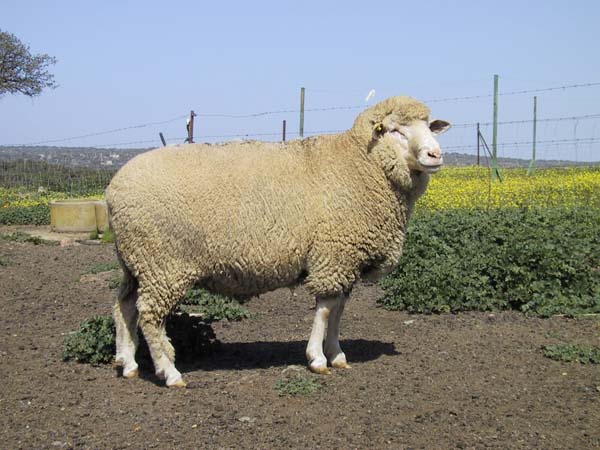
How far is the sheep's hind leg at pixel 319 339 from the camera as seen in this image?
20.1ft

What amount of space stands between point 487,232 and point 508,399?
3.98 m

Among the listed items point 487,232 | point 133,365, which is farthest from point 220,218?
point 487,232

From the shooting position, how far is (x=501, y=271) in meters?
8.41

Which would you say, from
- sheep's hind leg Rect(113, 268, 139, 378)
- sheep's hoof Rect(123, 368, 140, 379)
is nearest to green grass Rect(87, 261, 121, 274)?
sheep's hind leg Rect(113, 268, 139, 378)

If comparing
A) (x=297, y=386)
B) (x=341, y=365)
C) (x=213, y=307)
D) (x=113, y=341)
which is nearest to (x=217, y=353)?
(x=113, y=341)

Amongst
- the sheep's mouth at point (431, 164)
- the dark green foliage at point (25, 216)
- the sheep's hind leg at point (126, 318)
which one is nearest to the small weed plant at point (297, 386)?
the sheep's hind leg at point (126, 318)

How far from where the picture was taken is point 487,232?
9156 mm

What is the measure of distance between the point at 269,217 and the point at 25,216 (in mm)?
13149

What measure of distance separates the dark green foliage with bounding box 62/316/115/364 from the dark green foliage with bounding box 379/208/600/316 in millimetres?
3269

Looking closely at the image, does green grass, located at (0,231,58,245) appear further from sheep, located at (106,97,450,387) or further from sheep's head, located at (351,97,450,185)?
sheep's head, located at (351,97,450,185)

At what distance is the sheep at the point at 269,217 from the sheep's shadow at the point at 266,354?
434 millimetres

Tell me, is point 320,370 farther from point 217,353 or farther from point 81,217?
point 81,217

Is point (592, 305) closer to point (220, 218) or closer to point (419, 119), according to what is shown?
point (419, 119)

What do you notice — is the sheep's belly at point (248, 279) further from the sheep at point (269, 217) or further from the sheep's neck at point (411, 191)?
the sheep's neck at point (411, 191)
